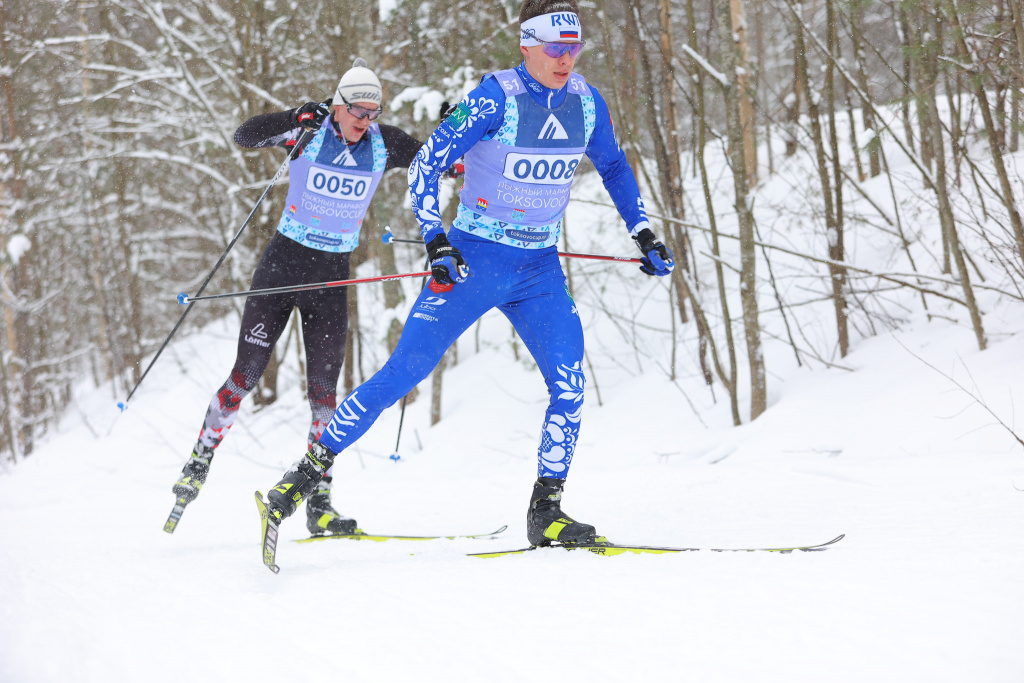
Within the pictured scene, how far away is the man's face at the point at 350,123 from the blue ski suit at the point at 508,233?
3.06 ft

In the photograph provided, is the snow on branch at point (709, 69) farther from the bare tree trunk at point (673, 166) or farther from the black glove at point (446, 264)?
the black glove at point (446, 264)

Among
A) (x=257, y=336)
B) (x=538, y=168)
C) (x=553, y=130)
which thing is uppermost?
(x=553, y=130)

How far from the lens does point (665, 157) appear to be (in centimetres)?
568

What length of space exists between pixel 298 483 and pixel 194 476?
1.23 m

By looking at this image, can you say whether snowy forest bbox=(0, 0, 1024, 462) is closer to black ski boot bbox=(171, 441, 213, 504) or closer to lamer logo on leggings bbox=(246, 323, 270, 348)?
lamer logo on leggings bbox=(246, 323, 270, 348)

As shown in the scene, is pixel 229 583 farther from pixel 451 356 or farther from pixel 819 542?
pixel 451 356

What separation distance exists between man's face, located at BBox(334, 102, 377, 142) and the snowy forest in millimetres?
2065

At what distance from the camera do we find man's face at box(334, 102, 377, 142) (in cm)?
359

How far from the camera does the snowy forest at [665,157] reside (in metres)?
4.54

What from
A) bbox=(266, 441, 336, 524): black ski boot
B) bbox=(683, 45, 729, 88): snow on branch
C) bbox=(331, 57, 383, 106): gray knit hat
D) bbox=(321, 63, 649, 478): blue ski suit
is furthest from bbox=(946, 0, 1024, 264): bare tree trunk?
bbox=(266, 441, 336, 524): black ski boot

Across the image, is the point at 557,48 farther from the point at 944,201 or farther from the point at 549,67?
the point at 944,201

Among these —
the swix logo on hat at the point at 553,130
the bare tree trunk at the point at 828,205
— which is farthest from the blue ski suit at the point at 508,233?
the bare tree trunk at the point at 828,205

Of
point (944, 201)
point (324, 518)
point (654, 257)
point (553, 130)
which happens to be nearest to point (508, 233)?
point (553, 130)

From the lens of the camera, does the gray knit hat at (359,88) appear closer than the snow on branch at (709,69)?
Yes
